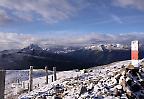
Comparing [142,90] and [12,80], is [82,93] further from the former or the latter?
Answer: [12,80]

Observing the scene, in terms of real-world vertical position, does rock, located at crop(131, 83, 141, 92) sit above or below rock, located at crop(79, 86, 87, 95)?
above

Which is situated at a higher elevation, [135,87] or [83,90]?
[135,87]

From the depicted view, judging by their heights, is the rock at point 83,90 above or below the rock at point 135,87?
below

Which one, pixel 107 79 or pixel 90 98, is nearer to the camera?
pixel 90 98

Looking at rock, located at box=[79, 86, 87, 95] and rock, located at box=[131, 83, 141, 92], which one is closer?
rock, located at box=[131, 83, 141, 92]

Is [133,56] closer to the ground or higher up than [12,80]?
higher up

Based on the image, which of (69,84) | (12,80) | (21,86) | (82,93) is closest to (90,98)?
(82,93)

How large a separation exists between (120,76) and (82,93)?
2.61 m

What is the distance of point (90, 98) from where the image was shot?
19.6 meters

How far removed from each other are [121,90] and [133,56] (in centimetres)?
360

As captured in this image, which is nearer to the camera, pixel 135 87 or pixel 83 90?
pixel 135 87

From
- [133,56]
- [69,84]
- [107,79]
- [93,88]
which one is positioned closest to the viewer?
[133,56]

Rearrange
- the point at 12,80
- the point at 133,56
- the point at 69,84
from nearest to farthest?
the point at 133,56
the point at 69,84
the point at 12,80

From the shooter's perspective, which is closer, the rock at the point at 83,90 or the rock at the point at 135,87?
the rock at the point at 135,87
